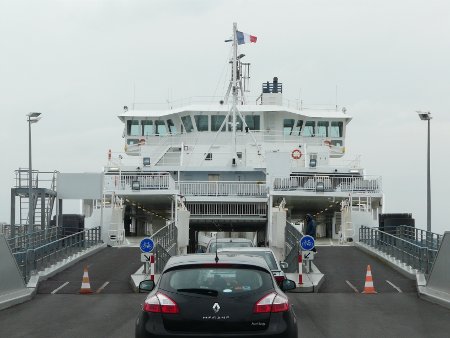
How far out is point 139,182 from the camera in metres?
39.8

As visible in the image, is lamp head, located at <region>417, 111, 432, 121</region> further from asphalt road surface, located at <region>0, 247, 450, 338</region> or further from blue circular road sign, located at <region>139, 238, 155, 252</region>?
blue circular road sign, located at <region>139, 238, 155, 252</region>

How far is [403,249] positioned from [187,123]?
24.4 m

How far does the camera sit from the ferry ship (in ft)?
129

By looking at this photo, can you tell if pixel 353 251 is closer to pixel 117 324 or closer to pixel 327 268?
pixel 327 268

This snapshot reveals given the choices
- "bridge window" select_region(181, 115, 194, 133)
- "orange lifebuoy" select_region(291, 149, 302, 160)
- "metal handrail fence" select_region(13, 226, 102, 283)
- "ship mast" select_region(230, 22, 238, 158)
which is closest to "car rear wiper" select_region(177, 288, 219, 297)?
"metal handrail fence" select_region(13, 226, 102, 283)

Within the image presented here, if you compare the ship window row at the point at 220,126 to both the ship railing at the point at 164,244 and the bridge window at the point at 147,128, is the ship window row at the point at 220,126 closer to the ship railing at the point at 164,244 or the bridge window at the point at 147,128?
the bridge window at the point at 147,128

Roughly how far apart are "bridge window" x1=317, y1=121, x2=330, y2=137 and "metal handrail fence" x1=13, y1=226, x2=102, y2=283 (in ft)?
58.7

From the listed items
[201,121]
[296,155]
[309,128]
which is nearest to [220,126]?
[201,121]

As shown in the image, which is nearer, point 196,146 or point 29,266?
point 29,266

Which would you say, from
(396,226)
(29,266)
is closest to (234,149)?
(396,226)

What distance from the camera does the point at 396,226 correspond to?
1342 inches

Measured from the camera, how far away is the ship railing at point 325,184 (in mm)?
39594

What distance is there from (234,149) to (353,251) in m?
12.5

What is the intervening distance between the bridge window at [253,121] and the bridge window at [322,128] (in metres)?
3.76
